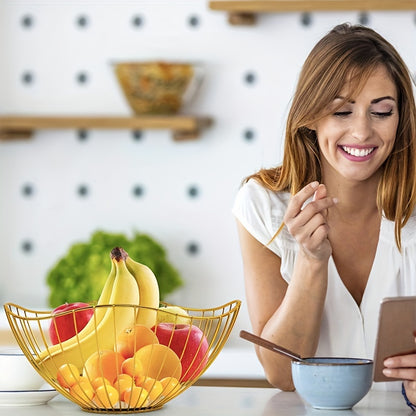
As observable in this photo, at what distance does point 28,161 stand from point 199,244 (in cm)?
65

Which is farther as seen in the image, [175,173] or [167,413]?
[175,173]

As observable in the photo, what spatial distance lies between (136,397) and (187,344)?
10 centimetres

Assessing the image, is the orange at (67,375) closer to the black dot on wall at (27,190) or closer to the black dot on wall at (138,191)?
the black dot on wall at (138,191)

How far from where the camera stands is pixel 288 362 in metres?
1.52

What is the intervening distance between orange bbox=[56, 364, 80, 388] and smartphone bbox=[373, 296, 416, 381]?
0.41 m

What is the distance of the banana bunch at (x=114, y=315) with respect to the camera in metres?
1.09

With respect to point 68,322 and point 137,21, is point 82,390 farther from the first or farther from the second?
point 137,21

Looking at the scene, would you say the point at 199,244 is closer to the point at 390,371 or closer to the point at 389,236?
the point at 389,236

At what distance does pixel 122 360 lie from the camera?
1.07m

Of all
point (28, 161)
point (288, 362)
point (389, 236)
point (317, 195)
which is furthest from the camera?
point (28, 161)

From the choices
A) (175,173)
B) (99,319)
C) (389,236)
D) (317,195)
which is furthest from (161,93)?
(99,319)

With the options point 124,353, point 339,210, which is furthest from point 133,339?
point 339,210

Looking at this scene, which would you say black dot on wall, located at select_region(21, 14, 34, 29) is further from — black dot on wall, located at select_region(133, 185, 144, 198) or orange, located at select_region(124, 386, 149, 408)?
orange, located at select_region(124, 386, 149, 408)

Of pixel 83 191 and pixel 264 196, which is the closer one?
pixel 264 196
